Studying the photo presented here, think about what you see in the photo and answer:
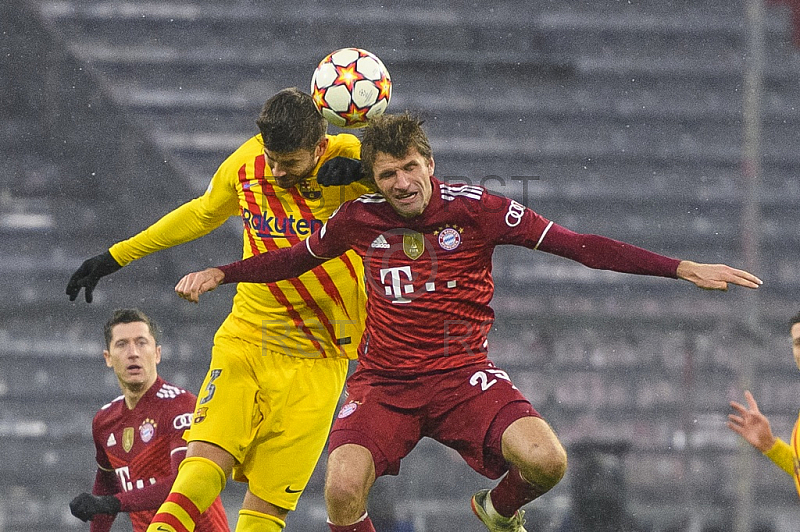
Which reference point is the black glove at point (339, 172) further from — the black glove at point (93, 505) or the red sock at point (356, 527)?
the black glove at point (93, 505)

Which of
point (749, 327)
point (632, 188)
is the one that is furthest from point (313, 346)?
point (632, 188)

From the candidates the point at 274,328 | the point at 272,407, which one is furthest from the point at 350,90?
the point at 272,407

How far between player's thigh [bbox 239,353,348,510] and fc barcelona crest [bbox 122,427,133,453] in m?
0.80

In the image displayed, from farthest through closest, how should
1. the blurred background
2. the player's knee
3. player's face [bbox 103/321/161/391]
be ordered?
1. the blurred background
2. player's face [bbox 103/321/161/391]
3. the player's knee

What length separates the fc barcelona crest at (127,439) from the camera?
446 centimetres

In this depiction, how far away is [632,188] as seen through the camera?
860 cm

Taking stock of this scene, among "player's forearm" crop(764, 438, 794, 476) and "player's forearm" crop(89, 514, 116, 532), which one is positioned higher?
"player's forearm" crop(764, 438, 794, 476)

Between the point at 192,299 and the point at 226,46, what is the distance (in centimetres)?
599

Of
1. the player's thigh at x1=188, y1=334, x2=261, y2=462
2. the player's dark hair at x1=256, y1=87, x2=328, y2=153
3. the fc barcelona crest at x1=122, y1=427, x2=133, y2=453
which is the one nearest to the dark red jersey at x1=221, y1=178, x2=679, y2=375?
the player's dark hair at x1=256, y1=87, x2=328, y2=153

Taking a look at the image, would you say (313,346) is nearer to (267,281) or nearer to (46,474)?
(267,281)

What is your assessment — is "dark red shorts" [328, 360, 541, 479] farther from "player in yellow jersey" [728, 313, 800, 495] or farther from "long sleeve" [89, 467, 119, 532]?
"long sleeve" [89, 467, 119, 532]

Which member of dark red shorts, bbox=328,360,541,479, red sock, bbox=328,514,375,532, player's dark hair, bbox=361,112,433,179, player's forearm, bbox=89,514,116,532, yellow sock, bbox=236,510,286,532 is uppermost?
player's dark hair, bbox=361,112,433,179

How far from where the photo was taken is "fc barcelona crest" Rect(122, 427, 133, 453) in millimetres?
4461

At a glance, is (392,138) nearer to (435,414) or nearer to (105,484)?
(435,414)
